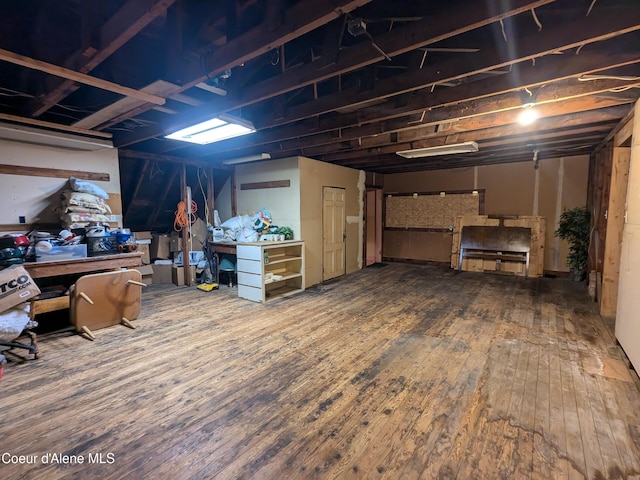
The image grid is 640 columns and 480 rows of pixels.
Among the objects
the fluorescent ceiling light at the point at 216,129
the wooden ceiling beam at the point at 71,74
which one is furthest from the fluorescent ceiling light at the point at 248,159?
the wooden ceiling beam at the point at 71,74

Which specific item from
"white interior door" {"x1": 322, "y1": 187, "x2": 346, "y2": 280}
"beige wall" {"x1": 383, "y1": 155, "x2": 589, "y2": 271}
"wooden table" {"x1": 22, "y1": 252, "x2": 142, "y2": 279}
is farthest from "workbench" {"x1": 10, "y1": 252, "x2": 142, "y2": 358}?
"beige wall" {"x1": 383, "y1": 155, "x2": 589, "y2": 271}

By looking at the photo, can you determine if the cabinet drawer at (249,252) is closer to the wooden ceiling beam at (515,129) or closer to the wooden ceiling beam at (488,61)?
the wooden ceiling beam at (515,129)

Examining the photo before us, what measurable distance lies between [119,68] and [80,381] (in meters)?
2.55

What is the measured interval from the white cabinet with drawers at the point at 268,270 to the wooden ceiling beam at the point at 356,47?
2.33m

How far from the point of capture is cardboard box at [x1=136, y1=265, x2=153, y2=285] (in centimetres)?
584

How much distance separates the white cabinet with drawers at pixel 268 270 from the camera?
4.78m

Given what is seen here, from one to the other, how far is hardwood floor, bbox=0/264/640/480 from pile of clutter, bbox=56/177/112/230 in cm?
146

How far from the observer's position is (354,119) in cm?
352

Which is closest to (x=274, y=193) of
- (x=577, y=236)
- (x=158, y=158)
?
(x=158, y=158)

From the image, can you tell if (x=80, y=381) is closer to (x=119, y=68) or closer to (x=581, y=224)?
(x=119, y=68)

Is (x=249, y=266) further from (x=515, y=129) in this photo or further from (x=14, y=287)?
(x=515, y=129)

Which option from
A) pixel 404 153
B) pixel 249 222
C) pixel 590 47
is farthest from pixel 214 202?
pixel 590 47

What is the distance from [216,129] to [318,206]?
104 inches

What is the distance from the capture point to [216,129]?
3738 millimetres
